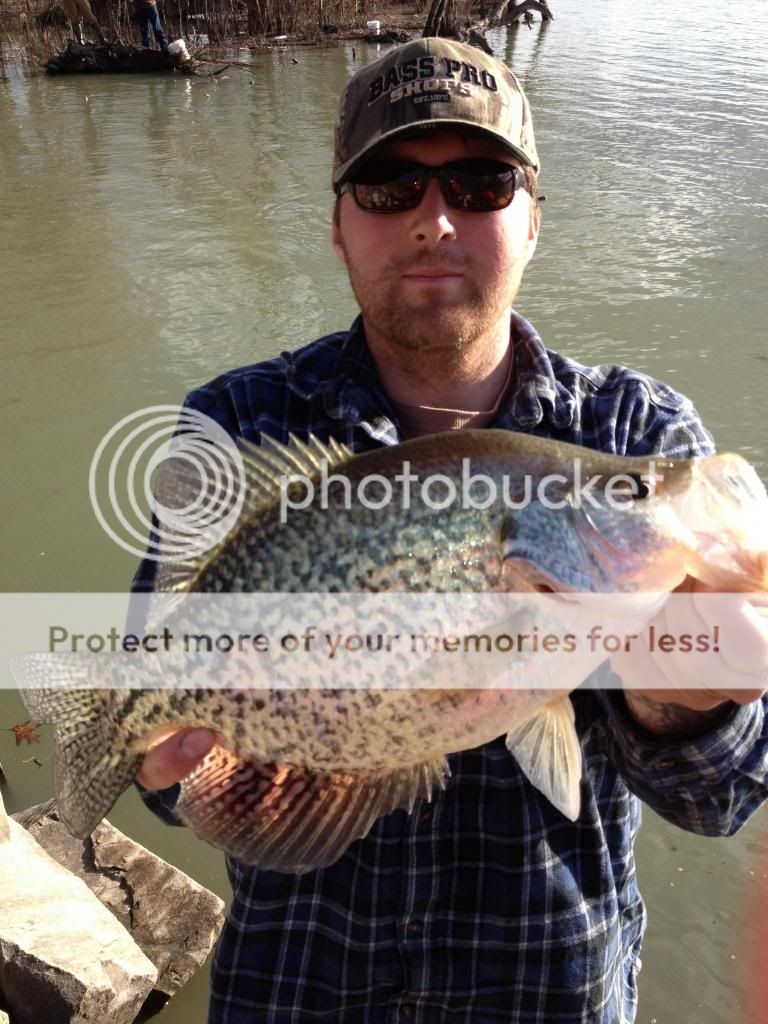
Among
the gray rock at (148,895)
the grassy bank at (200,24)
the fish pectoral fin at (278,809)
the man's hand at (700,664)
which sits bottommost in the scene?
the gray rock at (148,895)

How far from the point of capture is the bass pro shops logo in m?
2.35

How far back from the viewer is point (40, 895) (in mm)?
2969

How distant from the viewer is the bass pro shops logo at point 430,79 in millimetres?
2350

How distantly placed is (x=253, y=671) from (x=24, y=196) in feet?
46.1

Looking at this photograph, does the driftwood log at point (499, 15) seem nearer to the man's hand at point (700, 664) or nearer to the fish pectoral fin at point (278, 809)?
the man's hand at point (700, 664)

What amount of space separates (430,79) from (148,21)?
2834cm

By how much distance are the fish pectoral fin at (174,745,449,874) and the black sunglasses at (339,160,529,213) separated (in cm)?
155

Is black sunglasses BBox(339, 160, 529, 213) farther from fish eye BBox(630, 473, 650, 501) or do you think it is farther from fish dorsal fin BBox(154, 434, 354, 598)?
fish eye BBox(630, 473, 650, 501)

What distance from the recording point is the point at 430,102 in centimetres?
235

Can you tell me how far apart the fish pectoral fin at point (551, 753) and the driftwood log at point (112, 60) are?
27030 millimetres

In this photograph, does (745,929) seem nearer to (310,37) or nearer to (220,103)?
(220,103)

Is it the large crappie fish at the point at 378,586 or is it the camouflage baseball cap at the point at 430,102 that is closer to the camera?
the large crappie fish at the point at 378,586

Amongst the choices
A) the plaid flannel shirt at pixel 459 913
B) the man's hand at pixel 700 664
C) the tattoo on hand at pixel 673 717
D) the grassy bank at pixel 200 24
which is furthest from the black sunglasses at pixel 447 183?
the grassy bank at pixel 200 24

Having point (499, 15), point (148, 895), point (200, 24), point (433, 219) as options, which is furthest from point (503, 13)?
point (148, 895)
